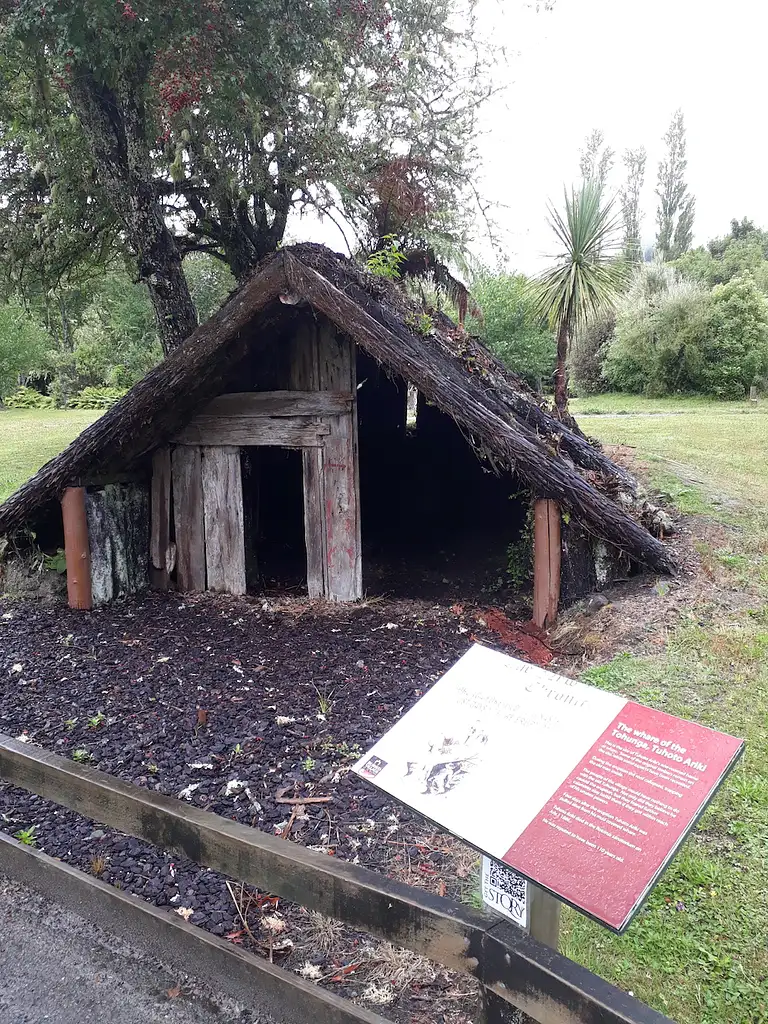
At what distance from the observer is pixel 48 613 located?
6.77m

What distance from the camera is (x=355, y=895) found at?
2.14 metres

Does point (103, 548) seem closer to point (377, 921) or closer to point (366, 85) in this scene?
point (377, 921)

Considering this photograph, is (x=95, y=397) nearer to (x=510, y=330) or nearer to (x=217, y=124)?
(x=510, y=330)

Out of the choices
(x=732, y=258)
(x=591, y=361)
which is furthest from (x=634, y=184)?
(x=591, y=361)

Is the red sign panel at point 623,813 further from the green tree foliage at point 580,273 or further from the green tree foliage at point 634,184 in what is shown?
the green tree foliage at point 634,184

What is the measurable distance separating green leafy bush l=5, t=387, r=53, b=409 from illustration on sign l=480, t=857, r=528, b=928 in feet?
119

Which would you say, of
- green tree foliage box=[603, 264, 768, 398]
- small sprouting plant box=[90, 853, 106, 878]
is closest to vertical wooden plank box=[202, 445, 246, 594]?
small sprouting plant box=[90, 853, 106, 878]

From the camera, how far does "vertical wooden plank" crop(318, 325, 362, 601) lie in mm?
7020

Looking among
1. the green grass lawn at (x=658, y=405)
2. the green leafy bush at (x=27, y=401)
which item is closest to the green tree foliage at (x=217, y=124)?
the green grass lawn at (x=658, y=405)

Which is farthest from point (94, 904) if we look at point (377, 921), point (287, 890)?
point (377, 921)

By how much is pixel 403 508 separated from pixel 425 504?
40cm

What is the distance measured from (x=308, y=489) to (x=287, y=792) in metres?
3.71

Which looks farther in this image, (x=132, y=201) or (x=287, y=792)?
(x=132, y=201)

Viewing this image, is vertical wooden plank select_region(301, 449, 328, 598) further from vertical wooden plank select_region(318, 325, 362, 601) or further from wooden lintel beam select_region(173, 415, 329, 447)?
wooden lintel beam select_region(173, 415, 329, 447)
